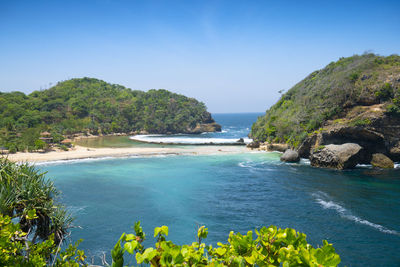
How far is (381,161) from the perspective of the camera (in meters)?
32.3

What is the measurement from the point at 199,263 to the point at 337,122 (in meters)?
37.2

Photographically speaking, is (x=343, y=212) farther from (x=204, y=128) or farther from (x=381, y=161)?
(x=204, y=128)

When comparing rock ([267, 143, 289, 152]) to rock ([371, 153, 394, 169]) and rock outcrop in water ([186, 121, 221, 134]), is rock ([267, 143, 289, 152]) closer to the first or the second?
rock ([371, 153, 394, 169])

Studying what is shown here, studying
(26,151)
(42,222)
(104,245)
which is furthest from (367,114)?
(26,151)

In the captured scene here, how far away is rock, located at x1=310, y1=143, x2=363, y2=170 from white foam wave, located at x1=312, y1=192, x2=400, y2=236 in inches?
406

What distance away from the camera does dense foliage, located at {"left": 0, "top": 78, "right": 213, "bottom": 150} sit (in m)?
73.4

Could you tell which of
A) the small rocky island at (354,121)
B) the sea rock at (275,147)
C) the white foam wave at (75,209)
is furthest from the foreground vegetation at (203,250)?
the sea rock at (275,147)

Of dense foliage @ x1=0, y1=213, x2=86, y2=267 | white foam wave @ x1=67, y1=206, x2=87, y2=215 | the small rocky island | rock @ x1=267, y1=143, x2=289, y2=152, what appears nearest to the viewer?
dense foliage @ x1=0, y1=213, x2=86, y2=267

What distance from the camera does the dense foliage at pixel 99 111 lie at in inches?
2891

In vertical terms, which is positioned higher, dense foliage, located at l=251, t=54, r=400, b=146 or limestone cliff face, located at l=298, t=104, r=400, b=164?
dense foliage, located at l=251, t=54, r=400, b=146

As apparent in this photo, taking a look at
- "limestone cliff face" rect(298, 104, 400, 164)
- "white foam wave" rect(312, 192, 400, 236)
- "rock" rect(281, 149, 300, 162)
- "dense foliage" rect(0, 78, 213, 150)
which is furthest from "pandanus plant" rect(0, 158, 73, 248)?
"dense foliage" rect(0, 78, 213, 150)

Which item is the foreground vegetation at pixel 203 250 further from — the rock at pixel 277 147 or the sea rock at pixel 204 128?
the sea rock at pixel 204 128

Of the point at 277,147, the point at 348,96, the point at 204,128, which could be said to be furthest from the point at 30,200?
the point at 204,128

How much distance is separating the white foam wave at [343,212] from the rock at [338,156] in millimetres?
10322
